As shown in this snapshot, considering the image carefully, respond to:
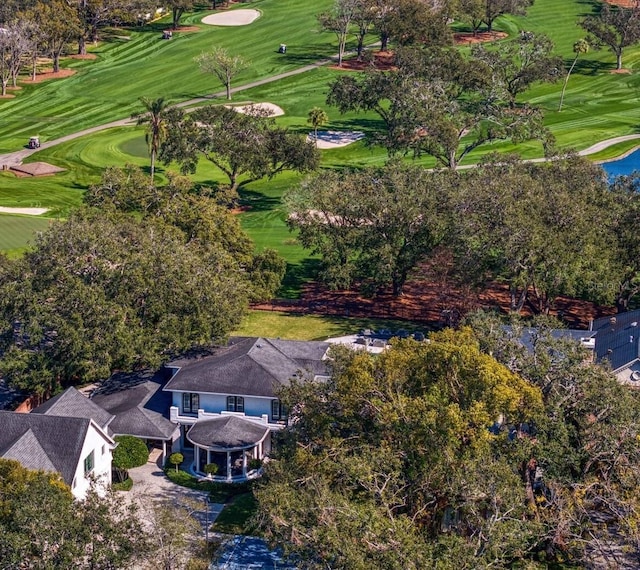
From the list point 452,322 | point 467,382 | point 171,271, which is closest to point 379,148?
point 452,322

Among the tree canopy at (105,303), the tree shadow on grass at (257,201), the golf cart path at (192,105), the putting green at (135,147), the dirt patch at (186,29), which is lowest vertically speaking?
the tree shadow on grass at (257,201)

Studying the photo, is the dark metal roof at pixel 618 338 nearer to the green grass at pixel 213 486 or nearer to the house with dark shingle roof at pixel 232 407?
the house with dark shingle roof at pixel 232 407

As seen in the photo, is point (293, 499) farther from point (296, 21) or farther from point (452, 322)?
point (296, 21)

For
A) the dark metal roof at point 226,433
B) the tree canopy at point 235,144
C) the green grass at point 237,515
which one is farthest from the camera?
the tree canopy at point 235,144

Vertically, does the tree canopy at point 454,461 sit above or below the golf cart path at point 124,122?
above

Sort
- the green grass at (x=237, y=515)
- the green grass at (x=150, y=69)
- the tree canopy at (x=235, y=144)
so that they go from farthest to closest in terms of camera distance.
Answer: the green grass at (x=150, y=69) → the tree canopy at (x=235, y=144) → the green grass at (x=237, y=515)

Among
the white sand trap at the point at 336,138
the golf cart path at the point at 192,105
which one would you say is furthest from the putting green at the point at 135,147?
the white sand trap at the point at 336,138

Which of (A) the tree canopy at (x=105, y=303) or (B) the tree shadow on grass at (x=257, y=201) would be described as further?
(B) the tree shadow on grass at (x=257, y=201)
